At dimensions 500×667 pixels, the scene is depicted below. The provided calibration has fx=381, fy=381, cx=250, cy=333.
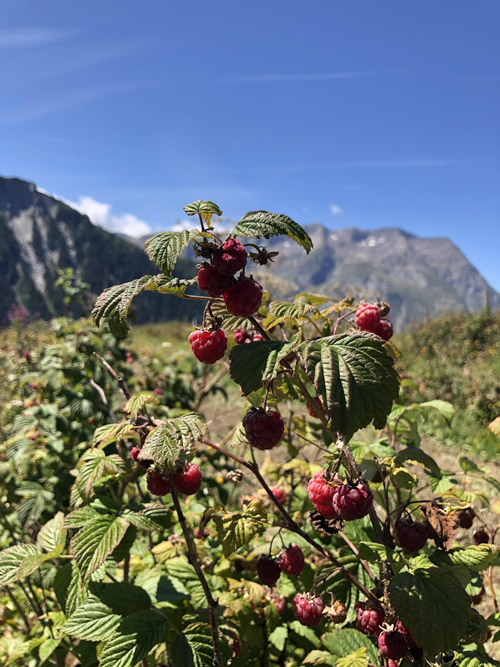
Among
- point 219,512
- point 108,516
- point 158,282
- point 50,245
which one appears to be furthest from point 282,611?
point 50,245

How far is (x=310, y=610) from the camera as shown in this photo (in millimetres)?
1378

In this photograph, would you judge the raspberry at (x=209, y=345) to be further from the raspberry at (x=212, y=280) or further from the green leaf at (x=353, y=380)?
the green leaf at (x=353, y=380)

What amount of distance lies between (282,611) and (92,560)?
1.23 meters

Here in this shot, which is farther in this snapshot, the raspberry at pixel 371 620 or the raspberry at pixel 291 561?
the raspberry at pixel 291 561

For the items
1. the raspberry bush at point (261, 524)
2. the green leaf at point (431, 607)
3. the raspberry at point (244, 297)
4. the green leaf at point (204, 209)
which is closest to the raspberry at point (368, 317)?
the raspberry bush at point (261, 524)

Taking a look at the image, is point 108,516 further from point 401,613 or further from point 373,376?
point 373,376

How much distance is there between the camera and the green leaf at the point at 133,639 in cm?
120

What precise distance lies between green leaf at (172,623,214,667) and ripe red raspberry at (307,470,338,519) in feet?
2.18

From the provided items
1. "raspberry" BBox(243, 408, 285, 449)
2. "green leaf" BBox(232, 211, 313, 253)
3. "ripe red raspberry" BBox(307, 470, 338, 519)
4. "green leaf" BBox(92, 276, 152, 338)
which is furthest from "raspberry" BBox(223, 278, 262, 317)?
"ripe red raspberry" BBox(307, 470, 338, 519)

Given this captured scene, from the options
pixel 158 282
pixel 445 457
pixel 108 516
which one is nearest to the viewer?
pixel 158 282

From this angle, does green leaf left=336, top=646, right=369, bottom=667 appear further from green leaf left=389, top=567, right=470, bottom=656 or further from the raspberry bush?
green leaf left=389, top=567, right=470, bottom=656

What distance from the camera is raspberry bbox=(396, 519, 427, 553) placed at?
4.09 feet

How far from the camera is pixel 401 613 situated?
0.97 m

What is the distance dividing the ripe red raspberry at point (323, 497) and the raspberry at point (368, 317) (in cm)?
50
